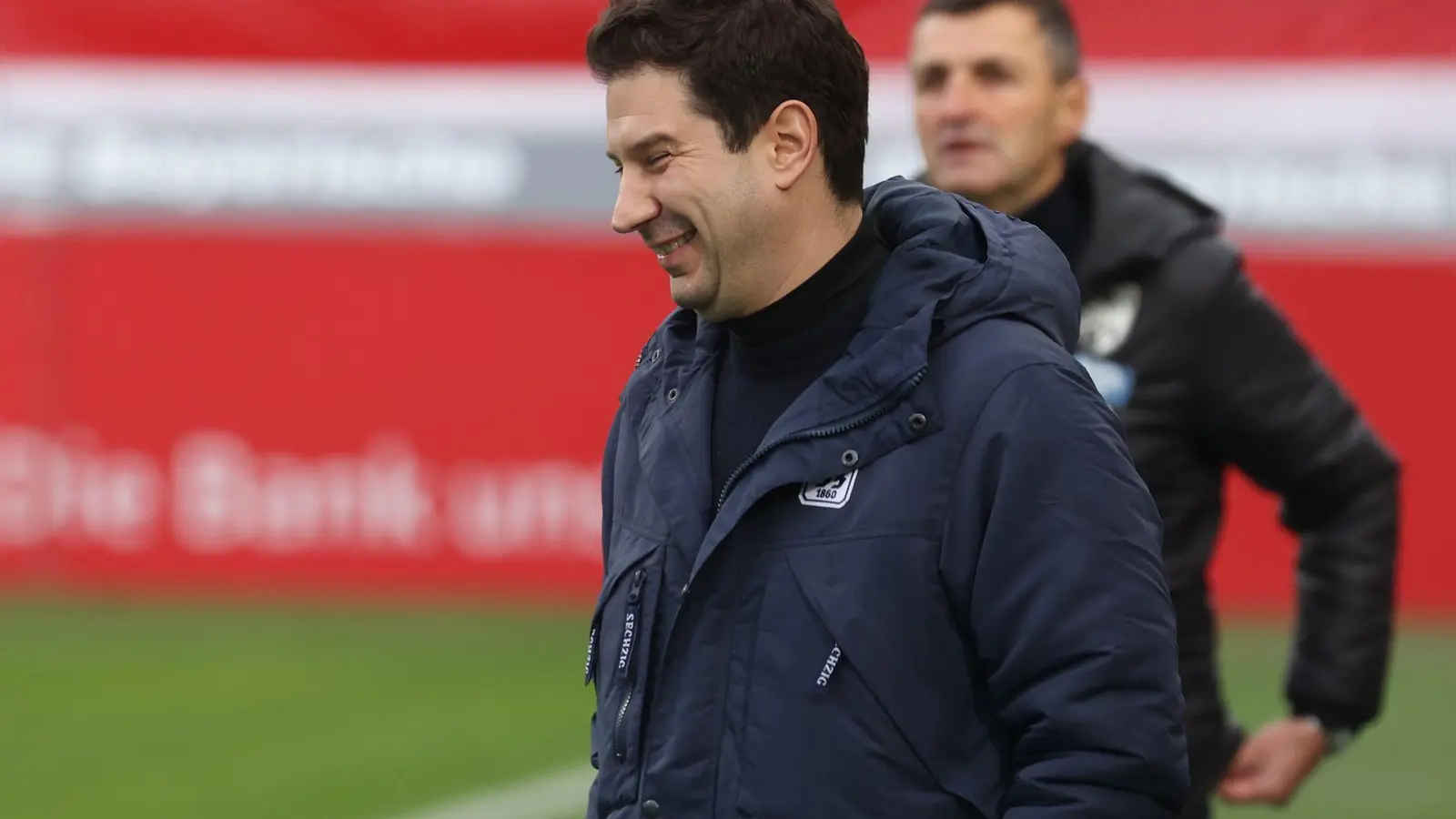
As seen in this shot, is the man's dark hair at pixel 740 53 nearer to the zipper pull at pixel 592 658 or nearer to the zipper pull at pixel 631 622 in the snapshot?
the zipper pull at pixel 631 622

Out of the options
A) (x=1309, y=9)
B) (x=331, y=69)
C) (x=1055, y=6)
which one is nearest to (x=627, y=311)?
(x=331, y=69)

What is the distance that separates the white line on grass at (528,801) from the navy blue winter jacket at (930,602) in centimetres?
397

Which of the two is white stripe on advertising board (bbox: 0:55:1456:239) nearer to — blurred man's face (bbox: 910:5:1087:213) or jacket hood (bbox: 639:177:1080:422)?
blurred man's face (bbox: 910:5:1087:213)

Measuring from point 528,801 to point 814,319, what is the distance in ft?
14.6

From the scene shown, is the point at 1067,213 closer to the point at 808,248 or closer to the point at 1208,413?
the point at 1208,413

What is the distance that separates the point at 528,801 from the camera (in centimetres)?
667

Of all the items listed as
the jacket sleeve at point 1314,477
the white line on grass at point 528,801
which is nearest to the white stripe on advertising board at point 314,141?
the white line on grass at point 528,801

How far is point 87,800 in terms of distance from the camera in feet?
22.2

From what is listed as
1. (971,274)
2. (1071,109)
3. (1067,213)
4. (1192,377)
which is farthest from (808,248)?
(1071,109)

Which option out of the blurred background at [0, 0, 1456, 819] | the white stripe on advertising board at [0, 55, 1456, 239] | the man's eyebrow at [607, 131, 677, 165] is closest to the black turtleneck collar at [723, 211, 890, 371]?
the man's eyebrow at [607, 131, 677, 165]

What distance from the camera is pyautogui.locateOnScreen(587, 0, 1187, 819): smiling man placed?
227 cm

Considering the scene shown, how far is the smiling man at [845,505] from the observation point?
7.43 ft

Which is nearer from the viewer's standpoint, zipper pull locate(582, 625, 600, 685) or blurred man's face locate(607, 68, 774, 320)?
blurred man's face locate(607, 68, 774, 320)

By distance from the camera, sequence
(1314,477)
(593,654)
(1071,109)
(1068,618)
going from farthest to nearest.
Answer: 1. (1071,109)
2. (1314,477)
3. (593,654)
4. (1068,618)
